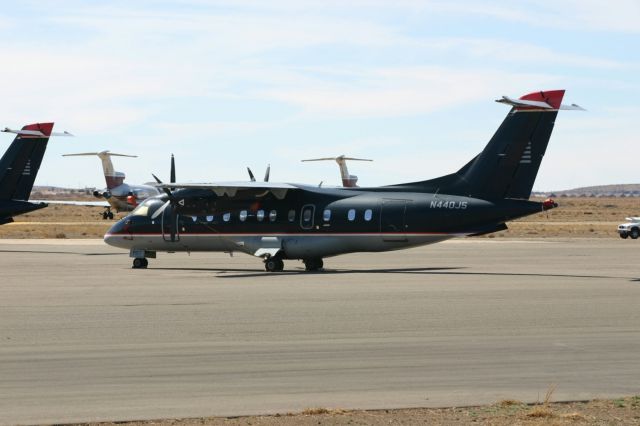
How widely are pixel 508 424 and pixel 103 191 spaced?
87454 millimetres

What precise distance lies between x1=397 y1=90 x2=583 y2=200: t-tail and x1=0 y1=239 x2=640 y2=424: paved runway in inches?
104

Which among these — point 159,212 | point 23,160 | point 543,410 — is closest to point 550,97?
point 159,212

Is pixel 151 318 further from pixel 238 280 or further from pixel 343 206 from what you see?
pixel 343 206

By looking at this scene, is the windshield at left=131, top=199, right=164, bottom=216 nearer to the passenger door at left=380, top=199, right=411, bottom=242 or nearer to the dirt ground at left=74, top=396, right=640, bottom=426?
the passenger door at left=380, top=199, right=411, bottom=242

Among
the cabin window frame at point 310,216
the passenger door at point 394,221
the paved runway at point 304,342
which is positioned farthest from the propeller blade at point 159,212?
the passenger door at point 394,221

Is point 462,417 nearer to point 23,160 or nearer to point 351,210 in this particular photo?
point 351,210

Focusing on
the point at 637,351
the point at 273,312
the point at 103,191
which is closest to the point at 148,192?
the point at 103,191

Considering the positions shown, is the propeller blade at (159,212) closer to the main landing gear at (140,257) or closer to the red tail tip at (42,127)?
the main landing gear at (140,257)

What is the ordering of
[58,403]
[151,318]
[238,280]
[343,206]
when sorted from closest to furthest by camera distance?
[58,403] → [151,318] → [238,280] → [343,206]

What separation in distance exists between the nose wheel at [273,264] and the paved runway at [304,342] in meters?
3.01

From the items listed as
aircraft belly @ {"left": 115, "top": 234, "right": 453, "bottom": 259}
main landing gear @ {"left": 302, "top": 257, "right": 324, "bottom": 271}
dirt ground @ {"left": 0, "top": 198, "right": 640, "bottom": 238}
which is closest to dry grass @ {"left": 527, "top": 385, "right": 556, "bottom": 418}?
aircraft belly @ {"left": 115, "top": 234, "right": 453, "bottom": 259}

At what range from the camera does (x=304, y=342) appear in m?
15.4

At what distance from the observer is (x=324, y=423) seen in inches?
388

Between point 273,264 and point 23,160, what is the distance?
18.8 meters
